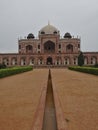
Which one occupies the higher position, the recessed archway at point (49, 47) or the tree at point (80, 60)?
the recessed archway at point (49, 47)

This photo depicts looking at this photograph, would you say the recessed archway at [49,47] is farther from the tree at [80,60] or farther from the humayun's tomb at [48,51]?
the tree at [80,60]

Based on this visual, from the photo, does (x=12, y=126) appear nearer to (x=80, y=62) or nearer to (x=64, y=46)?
(x=80, y=62)

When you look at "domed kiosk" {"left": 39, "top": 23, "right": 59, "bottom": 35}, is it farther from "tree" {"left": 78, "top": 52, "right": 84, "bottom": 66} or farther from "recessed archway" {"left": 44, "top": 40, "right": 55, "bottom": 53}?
"tree" {"left": 78, "top": 52, "right": 84, "bottom": 66}

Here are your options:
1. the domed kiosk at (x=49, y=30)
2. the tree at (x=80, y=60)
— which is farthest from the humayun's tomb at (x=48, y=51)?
the tree at (x=80, y=60)

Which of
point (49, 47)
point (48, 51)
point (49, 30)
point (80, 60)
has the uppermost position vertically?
point (49, 30)

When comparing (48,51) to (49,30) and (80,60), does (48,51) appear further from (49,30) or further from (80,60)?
(80,60)

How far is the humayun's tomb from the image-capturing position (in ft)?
173

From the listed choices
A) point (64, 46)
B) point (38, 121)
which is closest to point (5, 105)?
point (38, 121)

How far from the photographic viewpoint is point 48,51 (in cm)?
5741

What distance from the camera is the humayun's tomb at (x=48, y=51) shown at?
52.7m

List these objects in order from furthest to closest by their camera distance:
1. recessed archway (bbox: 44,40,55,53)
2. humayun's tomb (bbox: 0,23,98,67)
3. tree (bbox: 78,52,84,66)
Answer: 1. recessed archway (bbox: 44,40,55,53)
2. humayun's tomb (bbox: 0,23,98,67)
3. tree (bbox: 78,52,84,66)

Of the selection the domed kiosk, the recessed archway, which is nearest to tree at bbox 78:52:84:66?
the recessed archway

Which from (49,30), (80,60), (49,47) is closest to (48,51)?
(49,47)

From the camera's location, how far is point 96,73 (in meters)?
18.3
